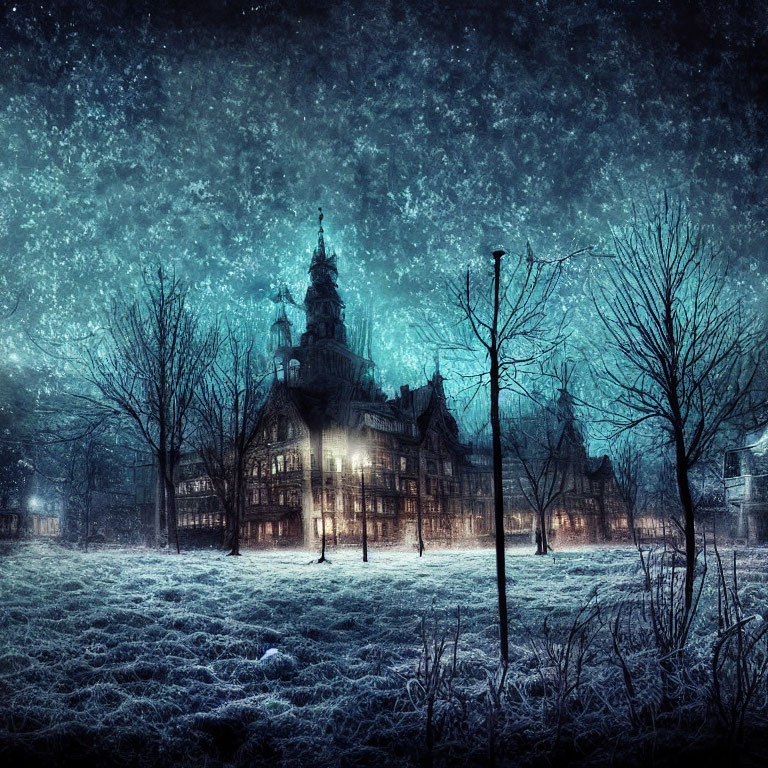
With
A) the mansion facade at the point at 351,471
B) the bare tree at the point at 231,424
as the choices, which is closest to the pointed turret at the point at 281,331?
the mansion facade at the point at 351,471

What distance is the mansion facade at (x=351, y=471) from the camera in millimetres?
27594

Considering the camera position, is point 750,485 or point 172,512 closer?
point 172,512

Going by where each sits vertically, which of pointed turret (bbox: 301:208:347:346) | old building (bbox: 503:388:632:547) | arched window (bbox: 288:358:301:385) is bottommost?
old building (bbox: 503:388:632:547)

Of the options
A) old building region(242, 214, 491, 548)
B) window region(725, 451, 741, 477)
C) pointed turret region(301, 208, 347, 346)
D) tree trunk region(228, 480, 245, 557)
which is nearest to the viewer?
tree trunk region(228, 480, 245, 557)

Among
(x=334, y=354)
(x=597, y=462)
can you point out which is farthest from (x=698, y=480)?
(x=334, y=354)

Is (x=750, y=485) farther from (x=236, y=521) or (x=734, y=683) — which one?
(x=734, y=683)

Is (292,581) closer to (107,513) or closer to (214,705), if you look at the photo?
(214,705)

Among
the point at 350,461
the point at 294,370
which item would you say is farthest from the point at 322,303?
the point at 350,461

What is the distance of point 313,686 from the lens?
572cm

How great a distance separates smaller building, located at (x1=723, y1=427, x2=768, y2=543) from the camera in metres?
26.4

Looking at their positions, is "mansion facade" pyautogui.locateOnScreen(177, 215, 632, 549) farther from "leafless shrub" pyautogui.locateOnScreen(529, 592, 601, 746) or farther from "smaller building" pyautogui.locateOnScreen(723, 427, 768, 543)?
"leafless shrub" pyautogui.locateOnScreen(529, 592, 601, 746)

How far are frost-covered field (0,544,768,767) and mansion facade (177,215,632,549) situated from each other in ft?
41.9

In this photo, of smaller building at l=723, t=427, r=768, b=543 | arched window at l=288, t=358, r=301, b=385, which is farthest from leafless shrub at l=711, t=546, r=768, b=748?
arched window at l=288, t=358, r=301, b=385

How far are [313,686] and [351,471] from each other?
78.4ft
